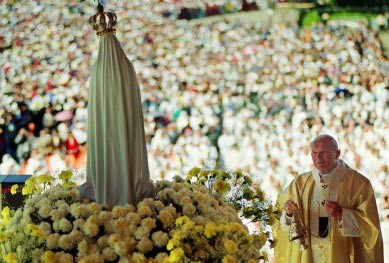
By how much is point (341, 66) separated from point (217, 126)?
2.48 m

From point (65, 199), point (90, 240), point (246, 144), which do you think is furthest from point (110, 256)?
point (246, 144)

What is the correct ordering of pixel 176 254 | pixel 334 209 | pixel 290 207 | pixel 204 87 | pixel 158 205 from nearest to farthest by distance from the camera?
pixel 176 254 → pixel 158 205 → pixel 290 207 → pixel 334 209 → pixel 204 87

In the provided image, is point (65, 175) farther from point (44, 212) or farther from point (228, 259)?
point (228, 259)

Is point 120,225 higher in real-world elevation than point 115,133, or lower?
lower

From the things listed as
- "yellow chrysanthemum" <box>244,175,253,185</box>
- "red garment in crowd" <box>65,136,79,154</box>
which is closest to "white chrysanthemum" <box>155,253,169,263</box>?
"yellow chrysanthemum" <box>244,175,253,185</box>

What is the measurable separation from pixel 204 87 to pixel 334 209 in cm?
881

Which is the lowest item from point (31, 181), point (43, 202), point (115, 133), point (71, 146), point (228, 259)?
point (228, 259)

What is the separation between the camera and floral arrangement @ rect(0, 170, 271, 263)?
2.52m

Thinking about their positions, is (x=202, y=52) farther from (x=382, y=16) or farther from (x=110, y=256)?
(x=110, y=256)

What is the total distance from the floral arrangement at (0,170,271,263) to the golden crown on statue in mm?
633

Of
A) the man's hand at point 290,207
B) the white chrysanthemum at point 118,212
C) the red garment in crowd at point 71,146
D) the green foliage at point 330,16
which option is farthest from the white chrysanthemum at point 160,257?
the green foliage at point 330,16

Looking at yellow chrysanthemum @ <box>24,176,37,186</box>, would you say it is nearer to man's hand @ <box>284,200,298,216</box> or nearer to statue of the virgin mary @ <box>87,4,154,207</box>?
statue of the virgin mary @ <box>87,4,154,207</box>

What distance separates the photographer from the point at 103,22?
295 centimetres

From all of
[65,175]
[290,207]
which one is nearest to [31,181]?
[65,175]
